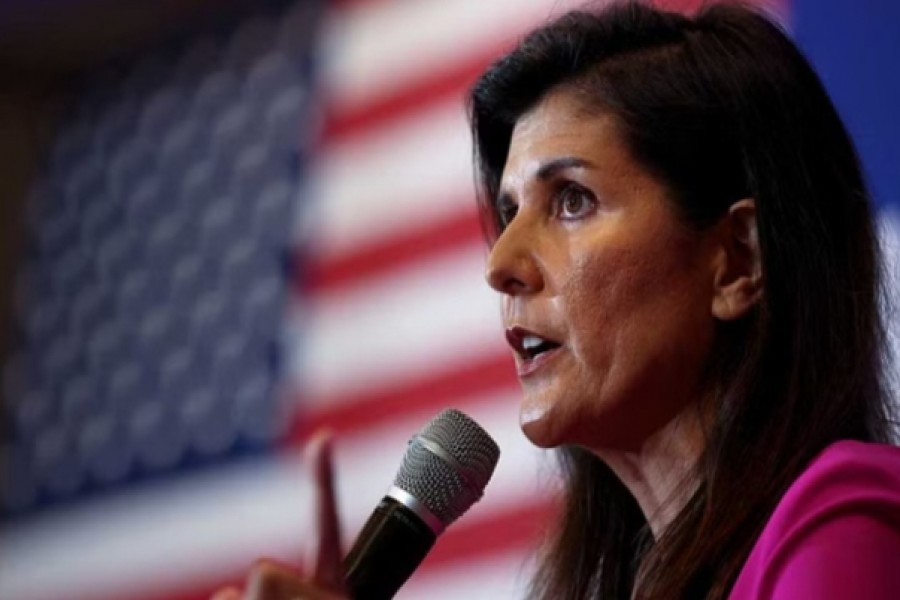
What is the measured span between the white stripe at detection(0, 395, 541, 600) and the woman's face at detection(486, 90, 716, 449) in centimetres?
93

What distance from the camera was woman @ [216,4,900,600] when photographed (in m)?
1.22

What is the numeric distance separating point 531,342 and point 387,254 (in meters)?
1.29

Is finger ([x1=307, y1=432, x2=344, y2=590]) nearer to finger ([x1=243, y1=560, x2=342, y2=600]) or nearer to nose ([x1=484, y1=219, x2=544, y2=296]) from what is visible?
finger ([x1=243, y1=560, x2=342, y2=600])

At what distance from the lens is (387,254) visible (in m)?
2.57

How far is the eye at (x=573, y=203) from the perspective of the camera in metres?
1.29

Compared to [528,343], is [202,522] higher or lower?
lower

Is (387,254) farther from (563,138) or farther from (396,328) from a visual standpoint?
(563,138)

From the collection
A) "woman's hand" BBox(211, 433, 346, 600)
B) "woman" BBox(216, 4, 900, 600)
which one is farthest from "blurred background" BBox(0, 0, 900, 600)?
"woman's hand" BBox(211, 433, 346, 600)

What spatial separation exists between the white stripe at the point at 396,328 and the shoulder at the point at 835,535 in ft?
4.00

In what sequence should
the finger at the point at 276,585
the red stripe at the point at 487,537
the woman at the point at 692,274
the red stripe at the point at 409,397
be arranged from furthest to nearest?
the red stripe at the point at 409,397, the red stripe at the point at 487,537, the woman at the point at 692,274, the finger at the point at 276,585

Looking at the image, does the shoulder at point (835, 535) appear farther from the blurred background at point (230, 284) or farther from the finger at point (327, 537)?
the blurred background at point (230, 284)

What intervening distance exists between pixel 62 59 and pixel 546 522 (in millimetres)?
2013

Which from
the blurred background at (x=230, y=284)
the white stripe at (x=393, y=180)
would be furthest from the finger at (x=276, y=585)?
the white stripe at (x=393, y=180)

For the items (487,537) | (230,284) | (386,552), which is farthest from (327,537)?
(230,284)
